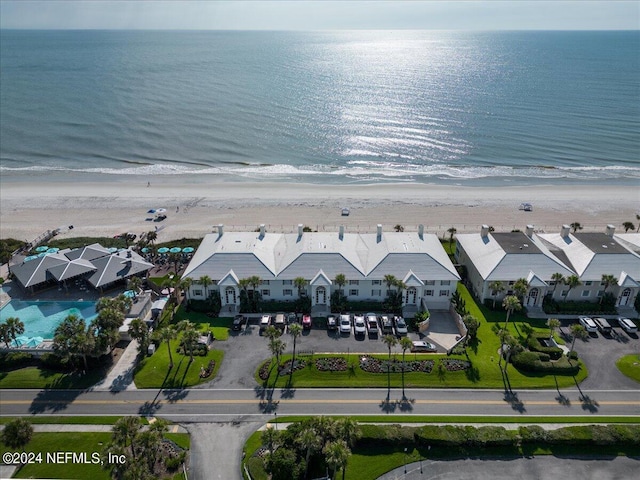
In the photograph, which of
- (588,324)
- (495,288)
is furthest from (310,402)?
(588,324)

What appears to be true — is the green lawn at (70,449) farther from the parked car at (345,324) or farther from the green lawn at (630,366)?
the green lawn at (630,366)

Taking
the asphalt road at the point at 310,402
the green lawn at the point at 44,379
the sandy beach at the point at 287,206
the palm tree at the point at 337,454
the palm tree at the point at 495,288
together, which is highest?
the sandy beach at the point at 287,206

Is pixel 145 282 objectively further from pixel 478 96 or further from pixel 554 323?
pixel 478 96

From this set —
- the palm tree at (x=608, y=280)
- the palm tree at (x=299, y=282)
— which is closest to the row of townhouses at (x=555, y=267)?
the palm tree at (x=608, y=280)

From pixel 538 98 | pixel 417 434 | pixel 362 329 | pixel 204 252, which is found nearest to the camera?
pixel 417 434

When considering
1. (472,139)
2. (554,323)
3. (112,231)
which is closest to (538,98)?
(472,139)

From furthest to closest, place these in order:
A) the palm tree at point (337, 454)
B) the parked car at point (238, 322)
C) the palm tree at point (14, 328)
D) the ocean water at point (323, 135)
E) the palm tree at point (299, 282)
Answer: the ocean water at point (323, 135), the palm tree at point (299, 282), the parked car at point (238, 322), the palm tree at point (14, 328), the palm tree at point (337, 454)
